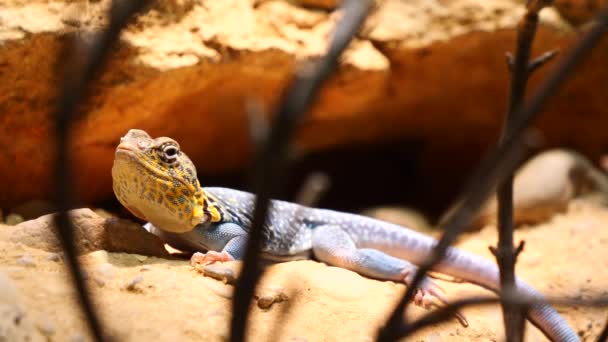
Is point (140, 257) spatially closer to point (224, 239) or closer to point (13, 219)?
point (224, 239)

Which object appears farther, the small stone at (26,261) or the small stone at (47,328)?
the small stone at (26,261)

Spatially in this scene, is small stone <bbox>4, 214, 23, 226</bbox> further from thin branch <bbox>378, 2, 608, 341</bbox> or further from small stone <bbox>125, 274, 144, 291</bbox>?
thin branch <bbox>378, 2, 608, 341</bbox>

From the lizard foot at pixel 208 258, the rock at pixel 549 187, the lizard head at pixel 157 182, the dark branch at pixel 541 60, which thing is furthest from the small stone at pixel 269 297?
the rock at pixel 549 187

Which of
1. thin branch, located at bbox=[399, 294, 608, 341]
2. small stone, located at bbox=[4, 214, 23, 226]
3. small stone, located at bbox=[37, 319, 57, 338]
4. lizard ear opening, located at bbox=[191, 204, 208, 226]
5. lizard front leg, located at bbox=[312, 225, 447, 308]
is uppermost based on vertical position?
thin branch, located at bbox=[399, 294, 608, 341]

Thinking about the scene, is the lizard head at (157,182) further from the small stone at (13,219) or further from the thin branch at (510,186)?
the thin branch at (510,186)

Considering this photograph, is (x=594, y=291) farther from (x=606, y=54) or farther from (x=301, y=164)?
(x=301, y=164)

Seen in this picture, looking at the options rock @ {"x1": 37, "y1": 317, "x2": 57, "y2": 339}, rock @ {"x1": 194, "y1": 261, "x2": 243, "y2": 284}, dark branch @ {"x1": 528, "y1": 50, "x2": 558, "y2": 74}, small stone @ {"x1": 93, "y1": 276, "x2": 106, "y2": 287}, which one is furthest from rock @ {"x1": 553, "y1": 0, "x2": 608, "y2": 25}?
rock @ {"x1": 37, "y1": 317, "x2": 57, "y2": 339}

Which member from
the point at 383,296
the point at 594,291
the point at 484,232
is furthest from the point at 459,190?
the point at 383,296
